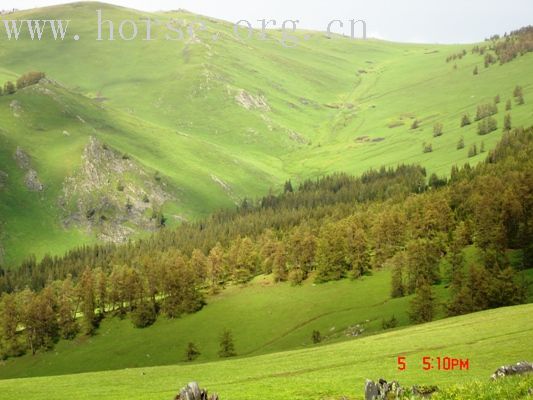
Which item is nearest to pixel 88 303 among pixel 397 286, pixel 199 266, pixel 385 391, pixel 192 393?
pixel 199 266

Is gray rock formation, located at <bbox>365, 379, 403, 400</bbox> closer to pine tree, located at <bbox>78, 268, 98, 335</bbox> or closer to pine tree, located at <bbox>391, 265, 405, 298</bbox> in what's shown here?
pine tree, located at <bbox>391, 265, 405, 298</bbox>

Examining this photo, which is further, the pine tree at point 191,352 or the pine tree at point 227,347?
the pine tree at point 191,352

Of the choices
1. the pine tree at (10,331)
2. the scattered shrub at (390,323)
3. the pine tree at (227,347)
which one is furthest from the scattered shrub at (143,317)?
the scattered shrub at (390,323)

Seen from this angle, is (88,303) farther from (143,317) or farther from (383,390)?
(383,390)

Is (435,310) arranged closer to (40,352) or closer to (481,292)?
(481,292)

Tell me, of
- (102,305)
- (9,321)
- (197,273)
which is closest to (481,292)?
(197,273)
